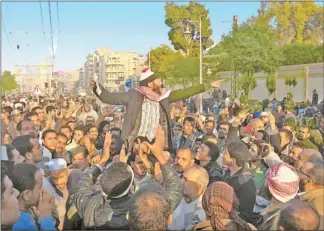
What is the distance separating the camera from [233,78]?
29234 mm

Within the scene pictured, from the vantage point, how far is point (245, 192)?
4.46m

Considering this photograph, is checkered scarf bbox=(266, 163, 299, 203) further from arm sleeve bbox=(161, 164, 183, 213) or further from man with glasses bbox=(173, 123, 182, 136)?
man with glasses bbox=(173, 123, 182, 136)

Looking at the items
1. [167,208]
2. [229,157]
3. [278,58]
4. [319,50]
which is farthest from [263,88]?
[167,208]

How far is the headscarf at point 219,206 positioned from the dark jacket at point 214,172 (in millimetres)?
1684

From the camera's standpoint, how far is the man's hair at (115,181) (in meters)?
3.57

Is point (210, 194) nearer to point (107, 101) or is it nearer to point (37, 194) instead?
point (37, 194)

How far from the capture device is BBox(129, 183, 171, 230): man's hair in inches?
115

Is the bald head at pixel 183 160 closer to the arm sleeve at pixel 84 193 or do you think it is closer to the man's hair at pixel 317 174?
the man's hair at pixel 317 174

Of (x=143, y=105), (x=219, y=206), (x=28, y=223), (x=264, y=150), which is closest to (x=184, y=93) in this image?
(x=143, y=105)

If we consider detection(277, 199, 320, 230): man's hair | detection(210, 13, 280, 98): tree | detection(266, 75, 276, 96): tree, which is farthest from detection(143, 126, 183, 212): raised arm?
detection(266, 75, 276, 96): tree

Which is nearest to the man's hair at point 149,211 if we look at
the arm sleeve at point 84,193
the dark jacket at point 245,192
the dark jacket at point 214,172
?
the arm sleeve at point 84,193

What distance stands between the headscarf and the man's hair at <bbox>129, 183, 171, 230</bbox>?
0.36 metres

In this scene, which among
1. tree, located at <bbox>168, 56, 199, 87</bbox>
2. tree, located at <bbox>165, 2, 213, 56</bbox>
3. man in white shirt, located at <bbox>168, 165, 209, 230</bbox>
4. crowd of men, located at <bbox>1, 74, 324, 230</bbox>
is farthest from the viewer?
tree, located at <bbox>165, 2, 213, 56</bbox>

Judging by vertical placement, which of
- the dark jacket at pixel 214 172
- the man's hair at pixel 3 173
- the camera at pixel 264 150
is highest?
the man's hair at pixel 3 173
